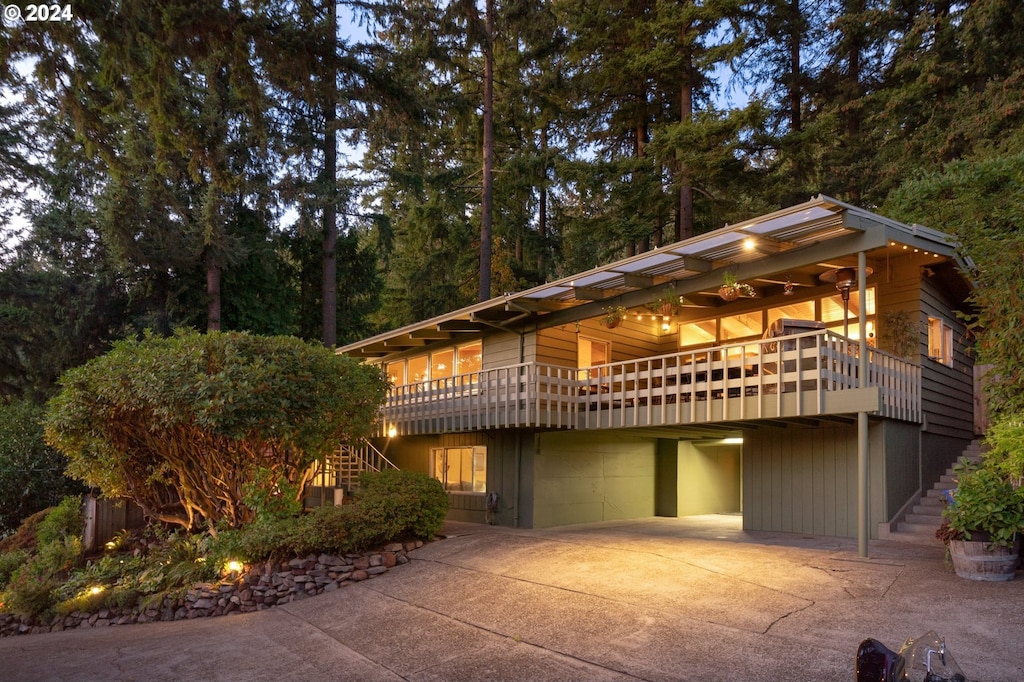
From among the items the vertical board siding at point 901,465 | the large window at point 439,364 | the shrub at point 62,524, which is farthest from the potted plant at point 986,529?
the shrub at point 62,524

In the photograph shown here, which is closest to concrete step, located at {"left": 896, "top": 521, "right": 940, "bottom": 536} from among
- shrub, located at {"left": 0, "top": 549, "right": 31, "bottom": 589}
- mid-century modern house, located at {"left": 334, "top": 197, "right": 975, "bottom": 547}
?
mid-century modern house, located at {"left": 334, "top": 197, "right": 975, "bottom": 547}

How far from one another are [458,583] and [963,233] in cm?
1196

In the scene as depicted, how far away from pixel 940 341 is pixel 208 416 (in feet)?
39.7

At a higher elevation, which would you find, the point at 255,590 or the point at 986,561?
the point at 986,561

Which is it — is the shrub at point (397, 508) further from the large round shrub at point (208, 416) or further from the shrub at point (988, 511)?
the shrub at point (988, 511)

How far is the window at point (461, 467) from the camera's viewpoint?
15031 millimetres

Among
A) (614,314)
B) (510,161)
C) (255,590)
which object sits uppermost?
(510,161)

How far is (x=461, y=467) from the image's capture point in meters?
15.6

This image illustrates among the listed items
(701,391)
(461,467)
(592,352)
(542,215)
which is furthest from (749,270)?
(542,215)

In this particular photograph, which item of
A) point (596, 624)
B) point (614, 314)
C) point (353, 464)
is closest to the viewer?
point (596, 624)

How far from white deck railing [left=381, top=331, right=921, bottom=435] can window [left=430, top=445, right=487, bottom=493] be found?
1.02 metres

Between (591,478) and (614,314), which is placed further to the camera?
(591,478)

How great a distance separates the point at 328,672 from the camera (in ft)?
21.8

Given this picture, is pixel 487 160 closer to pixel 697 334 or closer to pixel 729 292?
pixel 697 334
